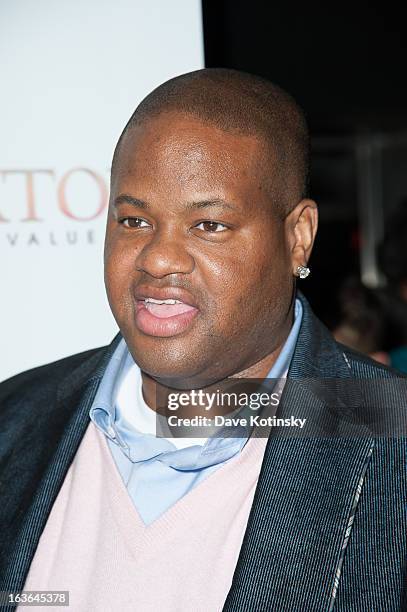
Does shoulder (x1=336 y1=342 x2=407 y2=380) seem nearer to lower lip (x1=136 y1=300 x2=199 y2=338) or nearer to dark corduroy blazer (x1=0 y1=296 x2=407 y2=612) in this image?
dark corduroy blazer (x1=0 y1=296 x2=407 y2=612)

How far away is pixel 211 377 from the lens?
1.41 metres

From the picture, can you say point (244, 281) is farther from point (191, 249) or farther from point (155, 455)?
point (155, 455)

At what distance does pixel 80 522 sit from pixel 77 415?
7.7 inches

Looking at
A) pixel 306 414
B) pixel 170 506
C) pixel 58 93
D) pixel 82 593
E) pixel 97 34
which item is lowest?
pixel 82 593

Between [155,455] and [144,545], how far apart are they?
0.50 feet

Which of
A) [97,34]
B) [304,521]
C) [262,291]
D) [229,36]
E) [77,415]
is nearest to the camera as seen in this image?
[304,521]

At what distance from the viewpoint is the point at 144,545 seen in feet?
4.45

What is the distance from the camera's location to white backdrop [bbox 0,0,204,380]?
5.52 feet

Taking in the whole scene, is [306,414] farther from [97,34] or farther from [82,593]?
[97,34]

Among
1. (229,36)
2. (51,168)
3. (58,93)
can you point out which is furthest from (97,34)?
(229,36)

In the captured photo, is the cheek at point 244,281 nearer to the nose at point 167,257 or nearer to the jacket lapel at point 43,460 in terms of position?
the nose at point 167,257

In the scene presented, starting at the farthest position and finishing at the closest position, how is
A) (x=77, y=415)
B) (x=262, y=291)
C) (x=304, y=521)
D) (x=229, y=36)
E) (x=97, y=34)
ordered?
(x=229, y=36) → (x=97, y=34) → (x=77, y=415) → (x=262, y=291) → (x=304, y=521)

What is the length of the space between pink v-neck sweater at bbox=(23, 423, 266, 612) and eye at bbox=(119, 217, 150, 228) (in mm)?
400

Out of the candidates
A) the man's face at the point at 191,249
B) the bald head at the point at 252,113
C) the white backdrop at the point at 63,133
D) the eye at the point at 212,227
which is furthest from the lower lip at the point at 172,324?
the white backdrop at the point at 63,133
